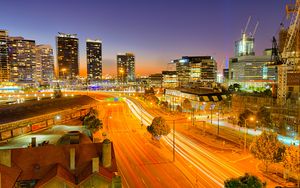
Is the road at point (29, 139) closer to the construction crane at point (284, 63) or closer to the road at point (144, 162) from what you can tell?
the road at point (144, 162)

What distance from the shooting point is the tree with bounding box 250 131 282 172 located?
35.0 metres

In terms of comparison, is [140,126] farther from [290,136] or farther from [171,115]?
[290,136]

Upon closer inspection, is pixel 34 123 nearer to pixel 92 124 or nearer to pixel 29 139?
pixel 29 139

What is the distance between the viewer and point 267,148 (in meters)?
35.0

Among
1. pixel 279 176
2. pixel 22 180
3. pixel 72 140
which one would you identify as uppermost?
pixel 72 140

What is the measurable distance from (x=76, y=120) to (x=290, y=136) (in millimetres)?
55604

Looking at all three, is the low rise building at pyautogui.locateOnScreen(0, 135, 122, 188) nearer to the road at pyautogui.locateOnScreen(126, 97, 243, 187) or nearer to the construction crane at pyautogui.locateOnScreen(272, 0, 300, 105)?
the road at pyautogui.locateOnScreen(126, 97, 243, 187)

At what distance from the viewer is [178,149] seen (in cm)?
4738

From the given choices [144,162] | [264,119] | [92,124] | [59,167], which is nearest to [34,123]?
[92,124]

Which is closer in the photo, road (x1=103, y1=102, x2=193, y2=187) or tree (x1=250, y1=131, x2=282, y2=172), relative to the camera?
road (x1=103, y1=102, x2=193, y2=187)

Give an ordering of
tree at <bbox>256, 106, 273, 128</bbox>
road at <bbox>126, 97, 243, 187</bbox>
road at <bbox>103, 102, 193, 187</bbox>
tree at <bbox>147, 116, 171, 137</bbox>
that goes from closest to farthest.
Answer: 1. road at <bbox>103, 102, 193, 187</bbox>
2. road at <bbox>126, 97, 243, 187</bbox>
3. tree at <bbox>147, 116, 171, 137</bbox>
4. tree at <bbox>256, 106, 273, 128</bbox>

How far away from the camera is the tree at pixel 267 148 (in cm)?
A: 3497

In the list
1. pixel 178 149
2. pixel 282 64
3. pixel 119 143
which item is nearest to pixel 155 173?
pixel 178 149

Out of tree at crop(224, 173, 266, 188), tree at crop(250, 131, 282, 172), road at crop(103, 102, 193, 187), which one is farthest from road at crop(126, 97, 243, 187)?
tree at crop(224, 173, 266, 188)
